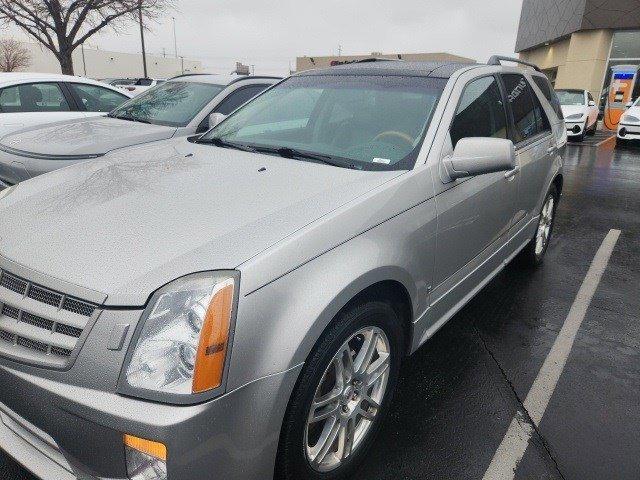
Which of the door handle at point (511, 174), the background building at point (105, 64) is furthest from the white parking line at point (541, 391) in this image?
the background building at point (105, 64)

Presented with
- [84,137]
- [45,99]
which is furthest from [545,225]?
[45,99]

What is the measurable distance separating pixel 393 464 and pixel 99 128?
14.7 feet

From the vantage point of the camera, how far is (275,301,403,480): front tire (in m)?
1.67

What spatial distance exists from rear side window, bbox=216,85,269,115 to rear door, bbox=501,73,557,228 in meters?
2.98

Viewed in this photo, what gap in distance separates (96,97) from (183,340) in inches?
263

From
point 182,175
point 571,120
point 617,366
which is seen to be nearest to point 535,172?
point 617,366

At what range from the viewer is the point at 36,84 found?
638 cm

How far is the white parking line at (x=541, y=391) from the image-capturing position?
7.20 ft

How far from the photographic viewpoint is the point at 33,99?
635 centimetres

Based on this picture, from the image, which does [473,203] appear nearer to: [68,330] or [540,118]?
[540,118]

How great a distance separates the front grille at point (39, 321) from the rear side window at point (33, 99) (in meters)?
5.70

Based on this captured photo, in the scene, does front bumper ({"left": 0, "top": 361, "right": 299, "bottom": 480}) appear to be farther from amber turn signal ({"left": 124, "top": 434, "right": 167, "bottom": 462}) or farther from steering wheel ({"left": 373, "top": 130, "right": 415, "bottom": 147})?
steering wheel ({"left": 373, "top": 130, "right": 415, "bottom": 147})

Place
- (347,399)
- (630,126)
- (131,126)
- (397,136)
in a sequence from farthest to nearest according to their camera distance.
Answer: (630,126)
(131,126)
(397,136)
(347,399)

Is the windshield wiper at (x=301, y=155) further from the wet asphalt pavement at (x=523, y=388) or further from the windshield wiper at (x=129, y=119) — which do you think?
the windshield wiper at (x=129, y=119)
